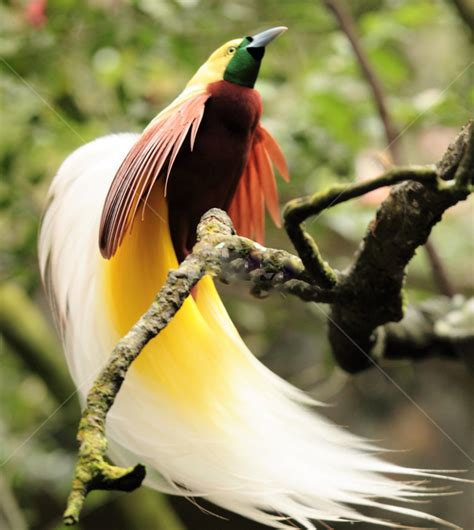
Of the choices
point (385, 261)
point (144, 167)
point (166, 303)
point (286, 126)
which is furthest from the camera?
point (286, 126)

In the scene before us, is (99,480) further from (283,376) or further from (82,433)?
(283,376)

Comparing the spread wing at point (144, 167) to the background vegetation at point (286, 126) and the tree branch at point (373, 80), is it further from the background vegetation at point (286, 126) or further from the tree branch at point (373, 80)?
the tree branch at point (373, 80)

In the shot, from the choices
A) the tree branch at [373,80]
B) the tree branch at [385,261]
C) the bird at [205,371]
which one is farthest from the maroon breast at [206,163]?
the tree branch at [373,80]

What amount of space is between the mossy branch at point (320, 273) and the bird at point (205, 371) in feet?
0.14

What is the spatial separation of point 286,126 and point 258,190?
17 centimetres

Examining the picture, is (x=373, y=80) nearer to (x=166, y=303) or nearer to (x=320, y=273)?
(x=320, y=273)

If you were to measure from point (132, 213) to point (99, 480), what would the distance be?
19cm

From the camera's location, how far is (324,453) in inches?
19.4

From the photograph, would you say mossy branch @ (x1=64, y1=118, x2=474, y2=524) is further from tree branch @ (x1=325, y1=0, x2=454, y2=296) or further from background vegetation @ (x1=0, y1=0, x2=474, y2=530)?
tree branch @ (x1=325, y1=0, x2=454, y2=296)

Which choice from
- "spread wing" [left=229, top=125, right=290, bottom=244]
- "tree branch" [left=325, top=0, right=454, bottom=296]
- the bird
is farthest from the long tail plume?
"tree branch" [left=325, top=0, right=454, bottom=296]

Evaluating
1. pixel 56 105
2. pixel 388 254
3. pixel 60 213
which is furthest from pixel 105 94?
pixel 388 254

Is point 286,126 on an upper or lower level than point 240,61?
upper

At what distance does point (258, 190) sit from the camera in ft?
1.95

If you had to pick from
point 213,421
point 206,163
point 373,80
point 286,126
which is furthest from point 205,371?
point 373,80
